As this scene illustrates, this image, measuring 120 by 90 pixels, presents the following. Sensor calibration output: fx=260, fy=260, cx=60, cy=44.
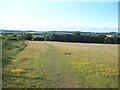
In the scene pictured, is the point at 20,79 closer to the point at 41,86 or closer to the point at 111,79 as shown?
the point at 41,86

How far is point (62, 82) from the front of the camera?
14906 millimetres

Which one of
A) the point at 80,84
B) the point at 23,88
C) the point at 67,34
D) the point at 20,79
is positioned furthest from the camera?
the point at 67,34

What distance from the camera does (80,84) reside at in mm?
14516

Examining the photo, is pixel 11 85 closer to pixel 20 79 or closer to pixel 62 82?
pixel 20 79

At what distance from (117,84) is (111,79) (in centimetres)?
177

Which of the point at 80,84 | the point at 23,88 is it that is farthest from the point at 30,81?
the point at 80,84

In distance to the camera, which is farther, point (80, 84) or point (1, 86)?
point (80, 84)

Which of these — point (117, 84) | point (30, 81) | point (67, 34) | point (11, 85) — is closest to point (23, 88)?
point (11, 85)

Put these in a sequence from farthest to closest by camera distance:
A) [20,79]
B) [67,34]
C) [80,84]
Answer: [67,34] → [20,79] → [80,84]

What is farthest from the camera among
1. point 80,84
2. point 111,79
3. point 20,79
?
point 111,79

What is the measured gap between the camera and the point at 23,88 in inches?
515

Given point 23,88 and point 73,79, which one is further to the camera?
point 73,79

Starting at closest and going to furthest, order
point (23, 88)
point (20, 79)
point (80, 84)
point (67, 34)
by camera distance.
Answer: point (23, 88)
point (80, 84)
point (20, 79)
point (67, 34)

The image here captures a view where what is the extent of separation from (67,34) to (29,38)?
17553mm
